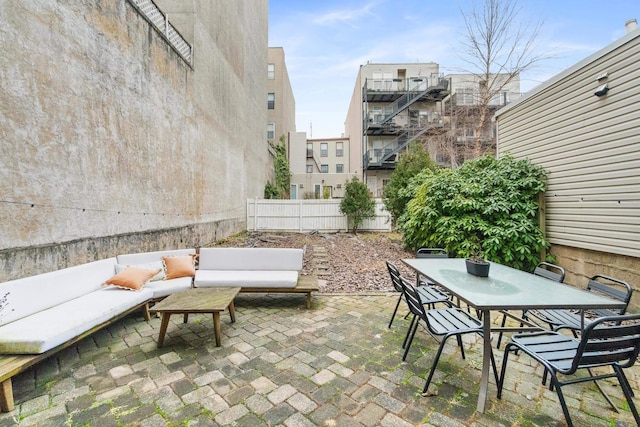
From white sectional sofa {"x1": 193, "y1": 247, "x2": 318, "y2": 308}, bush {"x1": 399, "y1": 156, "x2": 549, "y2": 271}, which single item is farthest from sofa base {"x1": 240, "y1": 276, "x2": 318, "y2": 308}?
bush {"x1": 399, "y1": 156, "x2": 549, "y2": 271}

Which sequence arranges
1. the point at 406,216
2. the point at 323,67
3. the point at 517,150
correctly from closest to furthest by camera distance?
the point at 517,150, the point at 406,216, the point at 323,67

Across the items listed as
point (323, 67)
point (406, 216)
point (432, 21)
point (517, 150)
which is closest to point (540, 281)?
point (517, 150)

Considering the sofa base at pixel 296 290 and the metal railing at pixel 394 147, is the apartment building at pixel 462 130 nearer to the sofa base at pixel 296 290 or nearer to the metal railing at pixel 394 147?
the metal railing at pixel 394 147

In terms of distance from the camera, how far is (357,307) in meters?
4.08

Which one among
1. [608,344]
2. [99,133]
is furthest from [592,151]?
[99,133]

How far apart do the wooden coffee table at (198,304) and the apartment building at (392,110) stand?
17.2 m

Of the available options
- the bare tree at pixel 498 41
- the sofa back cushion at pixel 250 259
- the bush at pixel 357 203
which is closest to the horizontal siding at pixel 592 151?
the sofa back cushion at pixel 250 259

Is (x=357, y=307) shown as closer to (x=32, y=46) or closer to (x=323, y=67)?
(x=32, y=46)

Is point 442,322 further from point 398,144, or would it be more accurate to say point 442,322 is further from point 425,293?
point 398,144

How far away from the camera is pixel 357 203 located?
1247cm

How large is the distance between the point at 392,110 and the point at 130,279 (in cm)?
2025

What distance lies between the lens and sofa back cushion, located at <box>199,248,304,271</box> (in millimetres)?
4691

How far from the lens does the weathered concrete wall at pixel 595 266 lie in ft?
12.8

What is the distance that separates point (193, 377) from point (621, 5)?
10581mm
